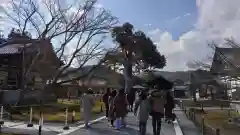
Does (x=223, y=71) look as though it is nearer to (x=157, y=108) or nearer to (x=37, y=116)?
(x=157, y=108)

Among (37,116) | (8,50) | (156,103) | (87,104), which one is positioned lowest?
(37,116)

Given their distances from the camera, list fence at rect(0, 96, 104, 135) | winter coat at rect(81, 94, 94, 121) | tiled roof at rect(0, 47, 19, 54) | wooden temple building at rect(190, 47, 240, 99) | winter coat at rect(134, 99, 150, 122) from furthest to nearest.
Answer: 1. tiled roof at rect(0, 47, 19, 54)
2. wooden temple building at rect(190, 47, 240, 99)
3. fence at rect(0, 96, 104, 135)
4. winter coat at rect(81, 94, 94, 121)
5. winter coat at rect(134, 99, 150, 122)

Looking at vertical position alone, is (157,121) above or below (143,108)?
below

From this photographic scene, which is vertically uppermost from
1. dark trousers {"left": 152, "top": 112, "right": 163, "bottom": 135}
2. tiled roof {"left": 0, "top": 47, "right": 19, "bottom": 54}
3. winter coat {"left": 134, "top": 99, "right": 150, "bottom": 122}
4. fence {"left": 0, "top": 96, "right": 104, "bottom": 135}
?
tiled roof {"left": 0, "top": 47, "right": 19, "bottom": 54}

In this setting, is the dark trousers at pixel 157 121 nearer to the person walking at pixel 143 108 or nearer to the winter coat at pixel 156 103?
the winter coat at pixel 156 103

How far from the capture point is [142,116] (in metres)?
8.97

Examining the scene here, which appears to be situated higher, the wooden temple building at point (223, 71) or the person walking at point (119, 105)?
the wooden temple building at point (223, 71)

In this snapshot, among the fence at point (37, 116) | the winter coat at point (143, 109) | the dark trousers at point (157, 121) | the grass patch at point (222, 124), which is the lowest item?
the grass patch at point (222, 124)

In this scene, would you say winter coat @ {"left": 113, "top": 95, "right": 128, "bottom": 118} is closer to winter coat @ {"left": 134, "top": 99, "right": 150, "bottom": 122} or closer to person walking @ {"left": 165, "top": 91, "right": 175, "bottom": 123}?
person walking @ {"left": 165, "top": 91, "right": 175, "bottom": 123}

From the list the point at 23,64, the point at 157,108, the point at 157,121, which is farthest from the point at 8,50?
the point at 157,108

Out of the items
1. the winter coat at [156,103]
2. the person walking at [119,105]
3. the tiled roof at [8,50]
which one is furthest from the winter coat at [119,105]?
the tiled roof at [8,50]

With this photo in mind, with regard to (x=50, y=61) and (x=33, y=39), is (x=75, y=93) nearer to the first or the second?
(x=50, y=61)

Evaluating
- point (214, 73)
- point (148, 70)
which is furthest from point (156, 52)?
point (214, 73)

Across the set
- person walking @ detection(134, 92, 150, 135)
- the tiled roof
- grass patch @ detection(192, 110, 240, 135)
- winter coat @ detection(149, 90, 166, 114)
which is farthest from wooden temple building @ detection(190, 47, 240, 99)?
the tiled roof
